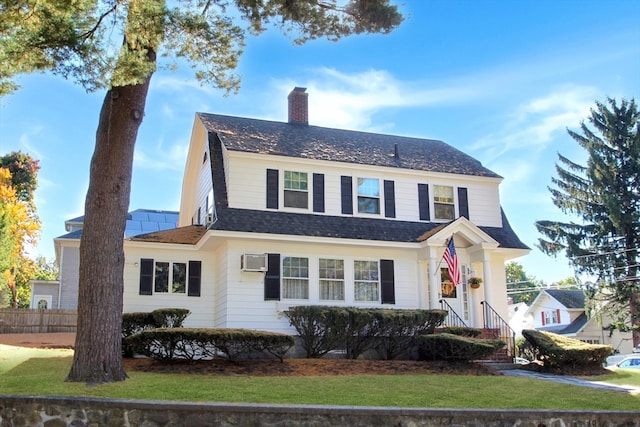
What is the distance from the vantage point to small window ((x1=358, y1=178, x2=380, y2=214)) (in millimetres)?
18156

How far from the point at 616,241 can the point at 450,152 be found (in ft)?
37.0

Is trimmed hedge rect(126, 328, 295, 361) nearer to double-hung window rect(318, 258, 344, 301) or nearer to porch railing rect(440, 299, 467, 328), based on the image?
double-hung window rect(318, 258, 344, 301)

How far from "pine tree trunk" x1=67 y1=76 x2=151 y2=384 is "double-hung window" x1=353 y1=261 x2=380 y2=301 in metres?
7.96

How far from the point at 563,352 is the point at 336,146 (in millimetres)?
8721

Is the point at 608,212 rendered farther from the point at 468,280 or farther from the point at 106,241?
the point at 106,241

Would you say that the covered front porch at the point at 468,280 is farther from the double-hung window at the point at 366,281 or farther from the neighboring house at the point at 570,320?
the neighboring house at the point at 570,320

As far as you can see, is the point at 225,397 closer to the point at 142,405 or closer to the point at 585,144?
the point at 142,405

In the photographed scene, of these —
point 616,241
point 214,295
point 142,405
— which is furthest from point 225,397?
point 616,241

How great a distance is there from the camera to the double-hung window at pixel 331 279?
54.9 ft

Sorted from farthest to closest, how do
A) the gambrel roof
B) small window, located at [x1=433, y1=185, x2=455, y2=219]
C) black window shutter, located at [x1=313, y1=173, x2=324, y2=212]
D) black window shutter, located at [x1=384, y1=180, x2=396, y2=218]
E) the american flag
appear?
the gambrel roof
small window, located at [x1=433, y1=185, x2=455, y2=219]
black window shutter, located at [x1=384, y1=180, x2=396, y2=218]
black window shutter, located at [x1=313, y1=173, x2=324, y2=212]
the american flag

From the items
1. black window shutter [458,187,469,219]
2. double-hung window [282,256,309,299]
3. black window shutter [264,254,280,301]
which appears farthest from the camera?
black window shutter [458,187,469,219]

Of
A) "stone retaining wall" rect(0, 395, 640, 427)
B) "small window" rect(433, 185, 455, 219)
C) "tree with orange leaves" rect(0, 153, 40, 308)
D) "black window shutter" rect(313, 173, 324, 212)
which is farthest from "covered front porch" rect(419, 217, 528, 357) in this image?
"tree with orange leaves" rect(0, 153, 40, 308)

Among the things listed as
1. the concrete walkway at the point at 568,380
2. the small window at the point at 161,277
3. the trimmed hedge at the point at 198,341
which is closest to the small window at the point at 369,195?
the small window at the point at 161,277

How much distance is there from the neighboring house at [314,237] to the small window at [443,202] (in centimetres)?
3
